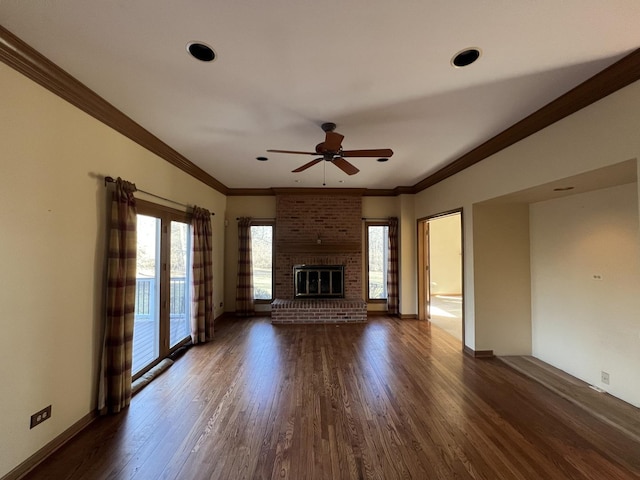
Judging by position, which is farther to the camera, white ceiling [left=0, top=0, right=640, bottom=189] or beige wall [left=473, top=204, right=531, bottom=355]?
beige wall [left=473, top=204, right=531, bottom=355]

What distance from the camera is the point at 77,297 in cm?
223

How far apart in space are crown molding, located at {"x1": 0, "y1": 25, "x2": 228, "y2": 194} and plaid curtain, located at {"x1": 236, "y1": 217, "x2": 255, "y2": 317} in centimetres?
275

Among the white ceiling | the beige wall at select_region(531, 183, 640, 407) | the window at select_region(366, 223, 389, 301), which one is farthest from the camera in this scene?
the window at select_region(366, 223, 389, 301)

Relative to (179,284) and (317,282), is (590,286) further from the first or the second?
(179,284)

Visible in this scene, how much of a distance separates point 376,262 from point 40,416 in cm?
556

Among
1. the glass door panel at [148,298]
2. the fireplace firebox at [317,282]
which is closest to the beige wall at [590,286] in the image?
the fireplace firebox at [317,282]

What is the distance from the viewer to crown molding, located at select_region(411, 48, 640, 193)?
1877 mm

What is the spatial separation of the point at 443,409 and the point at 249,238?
466cm

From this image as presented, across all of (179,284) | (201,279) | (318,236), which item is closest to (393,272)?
(318,236)

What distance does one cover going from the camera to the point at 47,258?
198 cm

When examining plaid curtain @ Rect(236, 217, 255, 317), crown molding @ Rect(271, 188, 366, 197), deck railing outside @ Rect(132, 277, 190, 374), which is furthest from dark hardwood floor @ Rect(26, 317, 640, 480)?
crown molding @ Rect(271, 188, 366, 197)

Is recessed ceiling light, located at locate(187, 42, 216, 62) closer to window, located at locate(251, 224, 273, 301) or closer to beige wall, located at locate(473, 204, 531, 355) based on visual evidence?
beige wall, located at locate(473, 204, 531, 355)

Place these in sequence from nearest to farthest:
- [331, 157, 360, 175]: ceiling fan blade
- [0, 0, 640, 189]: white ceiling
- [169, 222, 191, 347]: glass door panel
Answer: [0, 0, 640, 189]: white ceiling → [331, 157, 360, 175]: ceiling fan blade → [169, 222, 191, 347]: glass door panel

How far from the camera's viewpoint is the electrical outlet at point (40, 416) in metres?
1.87
